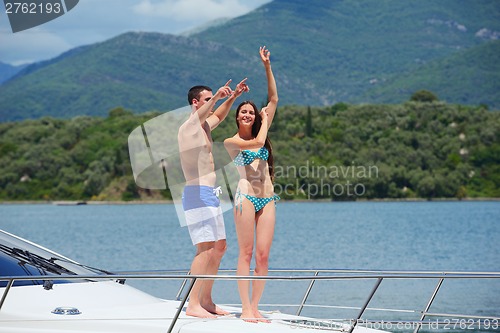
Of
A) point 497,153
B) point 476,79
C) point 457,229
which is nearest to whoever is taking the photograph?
point 457,229

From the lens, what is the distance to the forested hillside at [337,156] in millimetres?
75812

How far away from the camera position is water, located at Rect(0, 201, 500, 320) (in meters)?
22.4

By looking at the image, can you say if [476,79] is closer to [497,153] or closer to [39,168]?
[497,153]

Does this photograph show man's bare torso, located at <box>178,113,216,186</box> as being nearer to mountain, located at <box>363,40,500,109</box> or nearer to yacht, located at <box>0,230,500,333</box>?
yacht, located at <box>0,230,500,333</box>

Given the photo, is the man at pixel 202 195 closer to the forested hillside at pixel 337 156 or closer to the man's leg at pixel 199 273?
the man's leg at pixel 199 273

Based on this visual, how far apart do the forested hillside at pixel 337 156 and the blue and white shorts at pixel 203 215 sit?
6430cm

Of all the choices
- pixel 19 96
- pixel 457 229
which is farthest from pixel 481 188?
pixel 19 96

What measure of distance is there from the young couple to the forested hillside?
64.1m

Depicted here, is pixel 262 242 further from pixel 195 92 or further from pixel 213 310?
pixel 195 92

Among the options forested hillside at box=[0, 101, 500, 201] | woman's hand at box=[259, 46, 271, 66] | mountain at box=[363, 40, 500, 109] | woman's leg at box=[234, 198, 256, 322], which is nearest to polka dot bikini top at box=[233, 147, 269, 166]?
woman's leg at box=[234, 198, 256, 322]

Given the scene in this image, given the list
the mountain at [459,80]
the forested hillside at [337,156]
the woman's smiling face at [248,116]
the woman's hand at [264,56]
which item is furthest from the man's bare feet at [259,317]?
the mountain at [459,80]

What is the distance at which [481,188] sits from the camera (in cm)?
7931

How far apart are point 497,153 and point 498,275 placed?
248 feet

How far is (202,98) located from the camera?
634 cm
